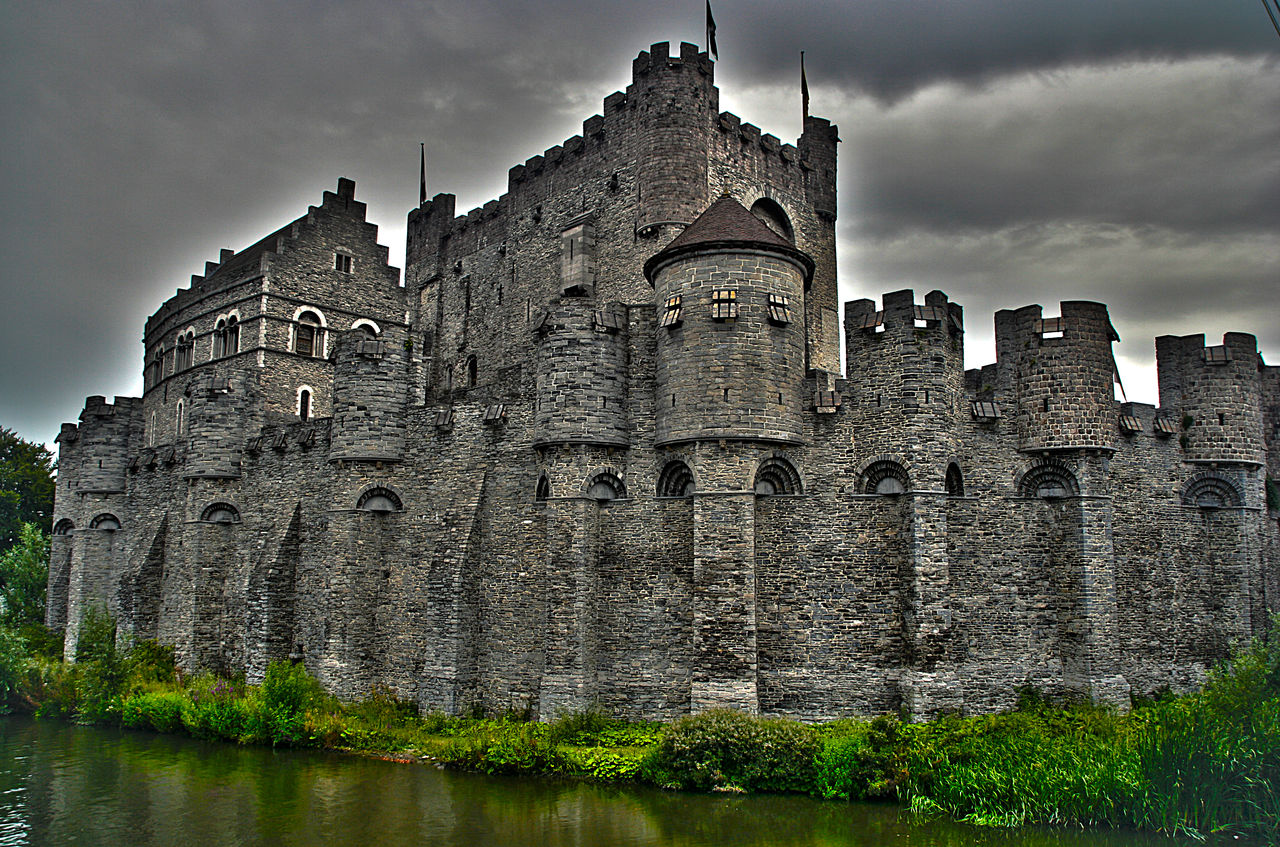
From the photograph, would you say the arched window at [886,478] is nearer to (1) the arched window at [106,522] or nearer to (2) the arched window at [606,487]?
(2) the arched window at [606,487]

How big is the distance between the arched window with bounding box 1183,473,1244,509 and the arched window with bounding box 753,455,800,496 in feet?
33.8

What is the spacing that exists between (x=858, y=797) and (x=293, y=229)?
30.7 metres

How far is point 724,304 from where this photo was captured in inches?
813

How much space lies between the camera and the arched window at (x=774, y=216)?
98.6ft

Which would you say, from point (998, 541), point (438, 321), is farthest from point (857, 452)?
point (438, 321)

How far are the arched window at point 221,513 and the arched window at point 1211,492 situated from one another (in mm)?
27865

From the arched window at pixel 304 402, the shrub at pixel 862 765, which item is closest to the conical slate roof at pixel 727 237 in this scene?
the shrub at pixel 862 765

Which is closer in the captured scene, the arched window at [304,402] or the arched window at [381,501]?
the arched window at [381,501]

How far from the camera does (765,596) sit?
66.6 ft

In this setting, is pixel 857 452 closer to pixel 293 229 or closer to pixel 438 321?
pixel 438 321

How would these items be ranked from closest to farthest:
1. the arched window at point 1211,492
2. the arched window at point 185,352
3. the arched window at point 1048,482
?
the arched window at point 1048,482 → the arched window at point 1211,492 → the arched window at point 185,352

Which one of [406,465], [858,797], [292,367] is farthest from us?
[292,367]

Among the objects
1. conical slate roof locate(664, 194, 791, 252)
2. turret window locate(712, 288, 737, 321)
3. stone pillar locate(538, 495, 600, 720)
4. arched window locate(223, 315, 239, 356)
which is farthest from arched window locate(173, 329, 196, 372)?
turret window locate(712, 288, 737, 321)

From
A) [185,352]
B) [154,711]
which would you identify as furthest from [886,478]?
[185,352]
